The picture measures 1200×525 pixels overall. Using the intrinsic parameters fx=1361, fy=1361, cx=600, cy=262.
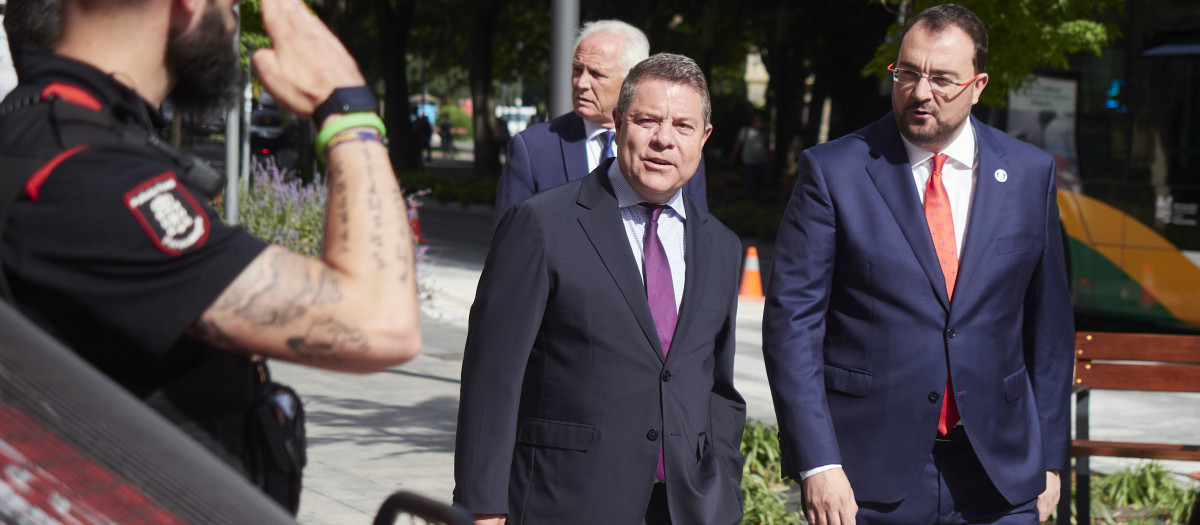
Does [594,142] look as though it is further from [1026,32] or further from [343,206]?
[1026,32]

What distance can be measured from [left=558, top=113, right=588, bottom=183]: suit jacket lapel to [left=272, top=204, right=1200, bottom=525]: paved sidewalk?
169 cm

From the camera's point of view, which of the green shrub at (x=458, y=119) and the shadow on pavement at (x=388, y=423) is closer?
the shadow on pavement at (x=388, y=423)

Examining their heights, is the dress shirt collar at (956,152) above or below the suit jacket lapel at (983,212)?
above

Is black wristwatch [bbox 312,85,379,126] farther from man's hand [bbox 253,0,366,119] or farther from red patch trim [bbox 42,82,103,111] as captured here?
red patch trim [bbox 42,82,103,111]

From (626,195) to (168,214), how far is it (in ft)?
6.36

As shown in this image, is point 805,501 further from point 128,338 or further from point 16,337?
point 16,337

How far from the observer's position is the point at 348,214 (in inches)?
70.5

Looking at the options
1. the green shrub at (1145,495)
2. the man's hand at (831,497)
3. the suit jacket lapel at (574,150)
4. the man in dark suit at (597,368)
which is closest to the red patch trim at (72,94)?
the man in dark suit at (597,368)

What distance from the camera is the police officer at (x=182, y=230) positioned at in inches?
62.2

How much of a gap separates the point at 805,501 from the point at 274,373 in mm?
5709

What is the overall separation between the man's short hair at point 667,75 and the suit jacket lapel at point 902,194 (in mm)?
566

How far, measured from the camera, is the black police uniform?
1568mm

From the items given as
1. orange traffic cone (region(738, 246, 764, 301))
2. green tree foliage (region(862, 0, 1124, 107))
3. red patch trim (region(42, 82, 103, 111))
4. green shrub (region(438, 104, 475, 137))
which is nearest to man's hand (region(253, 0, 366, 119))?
red patch trim (region(42, 82, 103, 111))

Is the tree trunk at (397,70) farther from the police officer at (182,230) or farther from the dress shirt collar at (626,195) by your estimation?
the police officer at (182,230)
